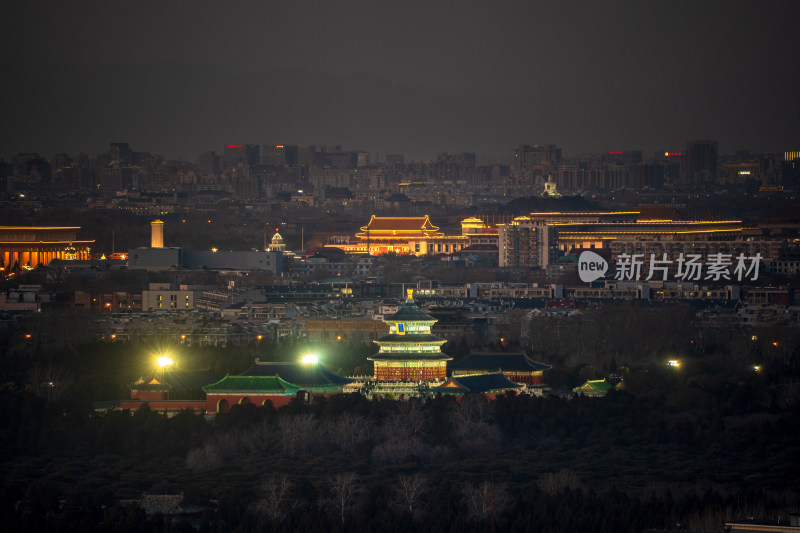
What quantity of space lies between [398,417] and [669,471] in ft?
15.2

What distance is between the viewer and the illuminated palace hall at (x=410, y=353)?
38.1 m

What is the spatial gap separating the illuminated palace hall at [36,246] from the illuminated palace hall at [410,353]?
37.1 meters

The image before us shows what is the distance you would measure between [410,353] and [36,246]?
40388 mm

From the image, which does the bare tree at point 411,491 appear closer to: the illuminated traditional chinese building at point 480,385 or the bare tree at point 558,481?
the bare tree at point 558,481

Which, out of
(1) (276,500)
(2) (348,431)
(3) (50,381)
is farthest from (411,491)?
(3) (50,381)

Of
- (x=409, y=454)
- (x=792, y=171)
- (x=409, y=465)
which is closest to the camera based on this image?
(x=409, y=465)

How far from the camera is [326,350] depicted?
4319 centimetres

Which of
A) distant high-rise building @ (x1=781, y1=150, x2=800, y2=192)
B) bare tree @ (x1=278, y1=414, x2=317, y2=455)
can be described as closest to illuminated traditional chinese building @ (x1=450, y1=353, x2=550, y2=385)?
bare tree @ (x1=278, y1=414, x2=317, y2=455)

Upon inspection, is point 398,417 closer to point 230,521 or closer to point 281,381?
point 281,381

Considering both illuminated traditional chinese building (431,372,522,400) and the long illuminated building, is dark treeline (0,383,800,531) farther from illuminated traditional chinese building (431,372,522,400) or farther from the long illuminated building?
the long illuminated building

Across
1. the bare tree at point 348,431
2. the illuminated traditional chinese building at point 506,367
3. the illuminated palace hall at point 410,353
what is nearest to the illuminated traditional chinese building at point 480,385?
the illuminated palace hall at point 410,353

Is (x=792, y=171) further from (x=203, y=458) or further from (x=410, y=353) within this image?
(x=203, y=458)

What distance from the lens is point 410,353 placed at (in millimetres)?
38375

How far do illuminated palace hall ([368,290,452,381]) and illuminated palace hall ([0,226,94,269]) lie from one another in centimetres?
3711
